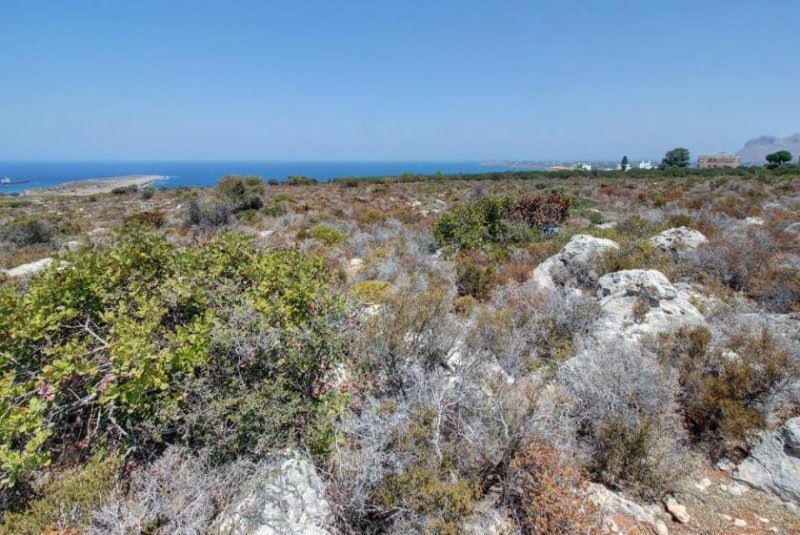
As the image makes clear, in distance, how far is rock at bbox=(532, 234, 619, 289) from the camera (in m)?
7.25

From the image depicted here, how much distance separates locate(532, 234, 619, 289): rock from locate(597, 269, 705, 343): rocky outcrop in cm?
97

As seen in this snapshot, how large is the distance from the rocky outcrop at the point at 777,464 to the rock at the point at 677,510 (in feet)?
2.30

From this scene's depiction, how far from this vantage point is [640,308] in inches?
210

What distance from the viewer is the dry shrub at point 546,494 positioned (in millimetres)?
2453

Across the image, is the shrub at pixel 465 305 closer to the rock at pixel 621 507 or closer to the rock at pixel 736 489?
the rock at pixel 621 507

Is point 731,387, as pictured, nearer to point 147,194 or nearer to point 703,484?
point 703,484

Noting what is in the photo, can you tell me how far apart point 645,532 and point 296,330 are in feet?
10.4

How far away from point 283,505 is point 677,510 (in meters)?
3.01

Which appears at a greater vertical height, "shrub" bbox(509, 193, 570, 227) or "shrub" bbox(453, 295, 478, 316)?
"shrub" bbox(509, 193, 570, 227)

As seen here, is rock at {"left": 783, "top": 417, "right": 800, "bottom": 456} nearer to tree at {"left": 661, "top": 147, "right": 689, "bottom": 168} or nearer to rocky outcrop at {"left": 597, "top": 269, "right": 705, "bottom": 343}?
rocky outcrop at {"left": 597, "top": 269, "right": 705, "bottom": 343}

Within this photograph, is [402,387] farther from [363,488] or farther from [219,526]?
[219,526]

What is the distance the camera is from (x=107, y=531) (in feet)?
7.45

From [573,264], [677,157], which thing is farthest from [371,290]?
[677,157]

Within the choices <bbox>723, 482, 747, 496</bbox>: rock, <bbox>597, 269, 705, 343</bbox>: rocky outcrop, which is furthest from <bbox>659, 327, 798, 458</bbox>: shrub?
<bbox>597, 269, 705, 343</bbox>: rocky outcrop
